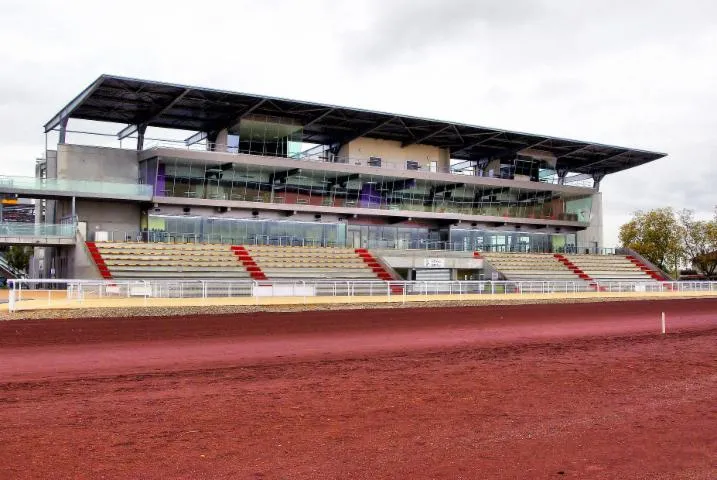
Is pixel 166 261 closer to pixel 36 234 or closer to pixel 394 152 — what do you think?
pixel 36 234

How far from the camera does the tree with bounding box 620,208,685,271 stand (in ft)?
221

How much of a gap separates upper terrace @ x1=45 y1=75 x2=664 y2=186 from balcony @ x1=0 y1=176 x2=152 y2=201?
4.78m

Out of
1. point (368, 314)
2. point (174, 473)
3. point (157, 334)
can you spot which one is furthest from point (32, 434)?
point (368, 314)

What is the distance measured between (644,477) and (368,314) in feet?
69.8

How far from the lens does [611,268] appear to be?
55906 millimetres

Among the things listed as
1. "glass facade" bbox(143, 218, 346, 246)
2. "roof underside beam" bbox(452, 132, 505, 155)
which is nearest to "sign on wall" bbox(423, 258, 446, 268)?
"glass facade" bbox(143, 218, 346, 246)

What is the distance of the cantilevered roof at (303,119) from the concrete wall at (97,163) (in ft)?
7.83

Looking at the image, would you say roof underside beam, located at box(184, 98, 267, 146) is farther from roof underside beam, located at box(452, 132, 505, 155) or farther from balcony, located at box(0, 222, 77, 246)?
roof underside beam, located at box(452, 132, 505, 155)

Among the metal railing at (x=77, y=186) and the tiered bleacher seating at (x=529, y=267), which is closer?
the metal railing at (x=77, y=186)

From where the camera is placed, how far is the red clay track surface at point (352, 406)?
708 cm

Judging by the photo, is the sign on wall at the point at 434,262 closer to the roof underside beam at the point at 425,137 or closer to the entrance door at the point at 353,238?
the entrance door at the point at 353,238

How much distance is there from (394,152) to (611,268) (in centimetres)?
2071

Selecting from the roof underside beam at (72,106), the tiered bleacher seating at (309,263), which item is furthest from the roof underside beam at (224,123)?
the tiered bleacher seating at (309,263)

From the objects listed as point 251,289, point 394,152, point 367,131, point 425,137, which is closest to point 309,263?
point 251,289
